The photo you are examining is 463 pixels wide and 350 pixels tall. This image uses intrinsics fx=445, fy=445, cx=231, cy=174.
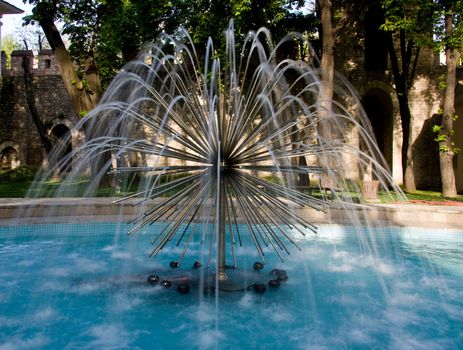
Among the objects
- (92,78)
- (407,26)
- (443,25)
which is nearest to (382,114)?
(443,25)

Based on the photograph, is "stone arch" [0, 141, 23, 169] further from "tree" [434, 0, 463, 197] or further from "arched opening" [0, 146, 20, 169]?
"tree" [434, 0, 463, 197]

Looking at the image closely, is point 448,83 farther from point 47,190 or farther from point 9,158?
point 9,158

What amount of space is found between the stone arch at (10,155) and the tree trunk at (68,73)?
1156 centimetres

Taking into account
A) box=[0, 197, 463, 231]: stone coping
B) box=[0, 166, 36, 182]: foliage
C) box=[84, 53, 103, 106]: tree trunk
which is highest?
box=[84, 53, 103, 106]: tree trunk

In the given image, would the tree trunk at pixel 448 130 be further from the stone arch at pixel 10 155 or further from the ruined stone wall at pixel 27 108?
the stone arch at pixel 10 155

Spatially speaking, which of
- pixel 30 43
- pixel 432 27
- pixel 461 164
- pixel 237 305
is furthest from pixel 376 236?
pixel 30 43

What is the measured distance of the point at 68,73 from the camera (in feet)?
45.8

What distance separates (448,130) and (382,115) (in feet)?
24.1

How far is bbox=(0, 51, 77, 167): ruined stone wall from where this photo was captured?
928 inches

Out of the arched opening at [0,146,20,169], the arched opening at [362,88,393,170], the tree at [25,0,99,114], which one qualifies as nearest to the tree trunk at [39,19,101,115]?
the tree at [25,0,99,114]

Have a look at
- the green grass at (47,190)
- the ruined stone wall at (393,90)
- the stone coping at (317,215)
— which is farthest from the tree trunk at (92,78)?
the ruined stone wall at (393,90)

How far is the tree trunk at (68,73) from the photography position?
13.9 m

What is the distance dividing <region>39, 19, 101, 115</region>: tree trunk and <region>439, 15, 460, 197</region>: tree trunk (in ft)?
37.0

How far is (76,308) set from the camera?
454 cm
